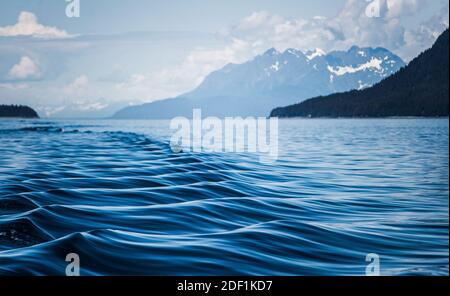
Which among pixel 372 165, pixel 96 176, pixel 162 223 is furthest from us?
pixel 372 165

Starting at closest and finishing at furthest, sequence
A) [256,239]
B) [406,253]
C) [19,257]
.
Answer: [19,257] → [406,253] → [256,239]

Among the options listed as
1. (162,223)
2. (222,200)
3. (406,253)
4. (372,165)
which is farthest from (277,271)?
(372,165)

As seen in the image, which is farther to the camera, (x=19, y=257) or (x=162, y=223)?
(x=162, y=223)

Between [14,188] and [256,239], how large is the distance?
11.3 metres

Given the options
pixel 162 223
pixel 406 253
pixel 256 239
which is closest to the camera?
pixel 406 253

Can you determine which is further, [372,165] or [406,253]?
[372,165]

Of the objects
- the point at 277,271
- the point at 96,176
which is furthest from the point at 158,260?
the point at 96,176

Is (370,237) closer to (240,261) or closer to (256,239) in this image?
(256,239)

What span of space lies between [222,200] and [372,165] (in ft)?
61.6

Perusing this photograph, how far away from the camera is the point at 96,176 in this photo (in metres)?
23.7

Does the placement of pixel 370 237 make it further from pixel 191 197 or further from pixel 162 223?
pixel 191 197

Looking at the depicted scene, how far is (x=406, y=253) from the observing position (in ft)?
36.1

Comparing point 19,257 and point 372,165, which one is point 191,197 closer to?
point 19,257
